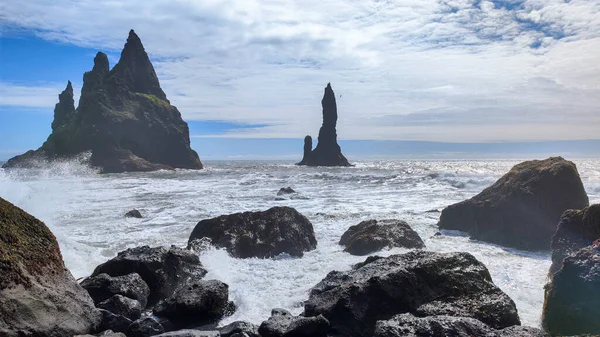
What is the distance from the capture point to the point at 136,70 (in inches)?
4648

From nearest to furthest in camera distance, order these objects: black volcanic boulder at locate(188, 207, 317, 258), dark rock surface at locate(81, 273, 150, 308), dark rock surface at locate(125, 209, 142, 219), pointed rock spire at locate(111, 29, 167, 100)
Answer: dark rock surface at locate(81, 273, 150, 308) < black volcanic boulder at locate(188, 207, 317, 258) < dark rock surface at locate(125, 209, 142, 219) < pointed rock spire at locate(111, 29, 167, 100)

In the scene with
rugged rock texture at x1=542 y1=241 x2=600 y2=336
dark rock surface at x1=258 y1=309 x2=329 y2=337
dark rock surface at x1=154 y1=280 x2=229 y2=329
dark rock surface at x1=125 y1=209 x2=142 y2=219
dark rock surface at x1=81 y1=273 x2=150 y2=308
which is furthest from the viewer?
dark rock surface at x1=125 y1=209 x2=142 y2=219

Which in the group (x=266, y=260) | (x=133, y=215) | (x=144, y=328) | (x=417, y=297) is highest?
(x=417, y=297)

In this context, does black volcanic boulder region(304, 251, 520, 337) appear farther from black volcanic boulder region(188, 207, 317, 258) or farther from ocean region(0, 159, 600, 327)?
black volcanic boulder region(188, 207, 317, 258)

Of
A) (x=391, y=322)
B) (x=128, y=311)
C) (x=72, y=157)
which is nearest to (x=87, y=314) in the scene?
(x=128, y=311)

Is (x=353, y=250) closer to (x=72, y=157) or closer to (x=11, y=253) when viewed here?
(x=11, y=253)

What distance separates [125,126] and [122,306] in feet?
317

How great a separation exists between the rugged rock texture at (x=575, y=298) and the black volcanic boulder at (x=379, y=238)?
5.34 metres

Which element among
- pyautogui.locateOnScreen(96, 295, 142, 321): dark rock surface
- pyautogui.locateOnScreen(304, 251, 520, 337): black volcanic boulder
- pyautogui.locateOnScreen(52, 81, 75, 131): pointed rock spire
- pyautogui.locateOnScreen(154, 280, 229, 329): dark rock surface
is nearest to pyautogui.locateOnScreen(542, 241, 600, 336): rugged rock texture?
pyautogui.locateOnScreen(304, 251, 520, 337): black volcanic boulder

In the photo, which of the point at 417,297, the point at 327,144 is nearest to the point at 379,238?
the point at 417,297

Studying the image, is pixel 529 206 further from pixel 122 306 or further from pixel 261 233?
pixel 122 306

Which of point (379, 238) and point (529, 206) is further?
point (529, 206)

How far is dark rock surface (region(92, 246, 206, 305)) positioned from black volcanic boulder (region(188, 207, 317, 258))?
2.21 metres

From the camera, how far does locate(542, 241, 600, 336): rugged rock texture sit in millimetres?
6305
